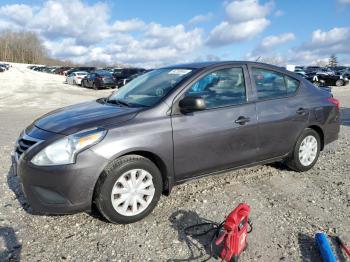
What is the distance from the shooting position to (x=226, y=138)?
4.52m

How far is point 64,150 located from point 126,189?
2.38ft

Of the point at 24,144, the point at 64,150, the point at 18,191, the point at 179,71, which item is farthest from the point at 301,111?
the point at 18,191

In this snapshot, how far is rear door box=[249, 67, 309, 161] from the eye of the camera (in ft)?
16.2

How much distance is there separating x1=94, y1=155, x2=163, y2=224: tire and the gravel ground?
0.44ft

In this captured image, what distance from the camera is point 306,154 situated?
5629mm

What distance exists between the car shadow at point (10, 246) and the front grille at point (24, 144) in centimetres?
76

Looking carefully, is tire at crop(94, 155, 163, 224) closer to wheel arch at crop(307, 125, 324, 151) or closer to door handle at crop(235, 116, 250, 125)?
door handle at crop(235, 116, 250, 125)

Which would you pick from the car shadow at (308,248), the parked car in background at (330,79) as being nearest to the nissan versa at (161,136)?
the car shadow at (308,248)

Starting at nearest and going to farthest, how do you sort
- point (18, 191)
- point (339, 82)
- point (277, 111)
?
point (18, 191), point (277, 111), point (339, 82)

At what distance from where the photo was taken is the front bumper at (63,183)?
3588 mm

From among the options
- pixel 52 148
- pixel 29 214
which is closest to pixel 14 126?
pixel 29 214

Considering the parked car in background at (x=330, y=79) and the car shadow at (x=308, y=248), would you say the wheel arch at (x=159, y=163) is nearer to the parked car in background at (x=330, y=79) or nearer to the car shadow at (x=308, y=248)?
the car shadow at (x=308, y=248)

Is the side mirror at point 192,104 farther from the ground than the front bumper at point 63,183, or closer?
farther from the ground

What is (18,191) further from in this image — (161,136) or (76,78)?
(76,78)
